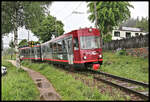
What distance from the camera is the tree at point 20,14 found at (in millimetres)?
13877

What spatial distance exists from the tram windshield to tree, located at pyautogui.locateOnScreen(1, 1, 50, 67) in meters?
5.04

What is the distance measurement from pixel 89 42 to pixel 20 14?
23.1ft

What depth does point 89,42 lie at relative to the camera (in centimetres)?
1212

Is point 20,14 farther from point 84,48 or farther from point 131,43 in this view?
point 131,43

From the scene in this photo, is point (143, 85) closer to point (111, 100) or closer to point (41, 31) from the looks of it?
point (111, 100)

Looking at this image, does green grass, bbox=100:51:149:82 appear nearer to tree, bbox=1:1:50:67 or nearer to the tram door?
the tram door

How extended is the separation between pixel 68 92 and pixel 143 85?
3498mm

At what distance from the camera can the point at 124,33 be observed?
5072 cm

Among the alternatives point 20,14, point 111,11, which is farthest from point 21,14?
point 111,11

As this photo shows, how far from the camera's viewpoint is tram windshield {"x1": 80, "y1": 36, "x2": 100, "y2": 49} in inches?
468

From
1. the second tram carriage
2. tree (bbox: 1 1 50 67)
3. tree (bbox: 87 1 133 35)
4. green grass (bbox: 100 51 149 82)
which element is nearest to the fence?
green grass (bbox: 100 51 149 82)

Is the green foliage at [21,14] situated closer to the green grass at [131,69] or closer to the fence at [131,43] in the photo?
the green grass at [131,69]

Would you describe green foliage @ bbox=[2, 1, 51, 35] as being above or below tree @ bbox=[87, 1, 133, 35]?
below

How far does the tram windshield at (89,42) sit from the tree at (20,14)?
5037 mm
